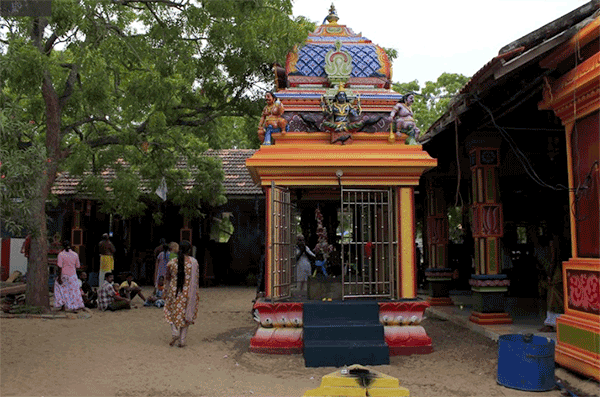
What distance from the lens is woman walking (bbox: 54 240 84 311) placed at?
10.8 meters

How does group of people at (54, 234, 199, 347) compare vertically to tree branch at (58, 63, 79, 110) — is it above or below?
below

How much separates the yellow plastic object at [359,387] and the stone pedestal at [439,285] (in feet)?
26.8

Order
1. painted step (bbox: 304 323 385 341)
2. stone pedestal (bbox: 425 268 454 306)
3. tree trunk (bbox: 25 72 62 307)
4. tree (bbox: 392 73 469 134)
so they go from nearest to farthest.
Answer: painted step (bbox: 304 323 385 341) → tree trunk (bbox: 25 72 62 307) → stone pedestal (bbox: 425 268 454 306) → tree (bbox: 392 73 469 134)

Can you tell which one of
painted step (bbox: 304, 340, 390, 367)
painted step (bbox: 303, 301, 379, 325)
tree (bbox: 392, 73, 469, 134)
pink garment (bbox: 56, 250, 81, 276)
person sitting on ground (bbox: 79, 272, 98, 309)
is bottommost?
painted step (bbox: 304, 340, 390, 367)

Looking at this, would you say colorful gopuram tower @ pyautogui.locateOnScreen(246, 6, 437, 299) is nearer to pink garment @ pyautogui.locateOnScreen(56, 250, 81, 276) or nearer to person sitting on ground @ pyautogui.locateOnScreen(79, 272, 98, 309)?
pink garment @ pyautogui.locateOnScreen(56, 250, 81, 276)

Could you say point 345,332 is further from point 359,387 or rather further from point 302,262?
point 359,387

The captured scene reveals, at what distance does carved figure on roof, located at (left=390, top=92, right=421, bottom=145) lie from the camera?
758cm

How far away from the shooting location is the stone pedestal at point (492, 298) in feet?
28.3

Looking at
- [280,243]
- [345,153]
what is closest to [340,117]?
[345,153]

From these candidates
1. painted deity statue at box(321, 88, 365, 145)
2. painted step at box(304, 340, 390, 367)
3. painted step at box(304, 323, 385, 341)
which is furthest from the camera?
painted deity statue at box(321, 88, 365, 145)

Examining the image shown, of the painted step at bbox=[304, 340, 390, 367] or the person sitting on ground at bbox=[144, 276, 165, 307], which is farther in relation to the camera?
the person sitting on ground at bbox=[144, 276, 165, 307]

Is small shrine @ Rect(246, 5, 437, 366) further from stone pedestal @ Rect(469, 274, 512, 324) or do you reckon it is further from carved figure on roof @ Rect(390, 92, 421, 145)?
stone pedestal @ Rect(469, 274, 512, 324)

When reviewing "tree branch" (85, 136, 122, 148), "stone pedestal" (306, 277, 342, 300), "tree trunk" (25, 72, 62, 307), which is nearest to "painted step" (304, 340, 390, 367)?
"stone pedestal" (306, 277, 342, 300)

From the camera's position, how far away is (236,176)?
1734 cm
